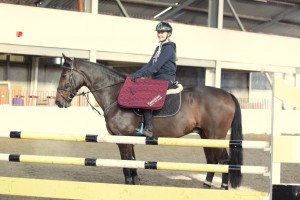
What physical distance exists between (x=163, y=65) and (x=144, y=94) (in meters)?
0.48

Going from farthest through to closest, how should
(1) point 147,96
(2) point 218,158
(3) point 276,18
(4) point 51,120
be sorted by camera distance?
1. (3) point 276,18
2. (4) point 51,120
3. (2) point 218,158
4. (1) point 147,96

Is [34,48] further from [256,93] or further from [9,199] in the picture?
[256,93]

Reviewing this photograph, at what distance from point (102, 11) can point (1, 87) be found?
16.1 feet

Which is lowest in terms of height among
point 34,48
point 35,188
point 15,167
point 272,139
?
point 15,167

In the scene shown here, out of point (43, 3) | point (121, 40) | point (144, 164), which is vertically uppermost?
point (43, 3)

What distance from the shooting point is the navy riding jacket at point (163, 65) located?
5.21 metres

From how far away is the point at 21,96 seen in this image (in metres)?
13.7

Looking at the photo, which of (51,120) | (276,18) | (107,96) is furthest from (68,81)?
(276,18)

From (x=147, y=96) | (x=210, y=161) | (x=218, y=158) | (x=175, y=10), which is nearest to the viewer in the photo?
(x=147, y=96)

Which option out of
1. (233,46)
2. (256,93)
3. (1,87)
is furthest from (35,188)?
(256,93)

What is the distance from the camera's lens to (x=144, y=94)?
5.13m

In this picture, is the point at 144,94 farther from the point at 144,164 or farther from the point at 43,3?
the point at 43,3

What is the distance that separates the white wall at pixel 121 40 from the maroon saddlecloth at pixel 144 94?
6.27m

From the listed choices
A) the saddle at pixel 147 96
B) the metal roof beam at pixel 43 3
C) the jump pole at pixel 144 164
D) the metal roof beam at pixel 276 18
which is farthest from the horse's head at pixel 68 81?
the metal roof beam at pixel 276 18
